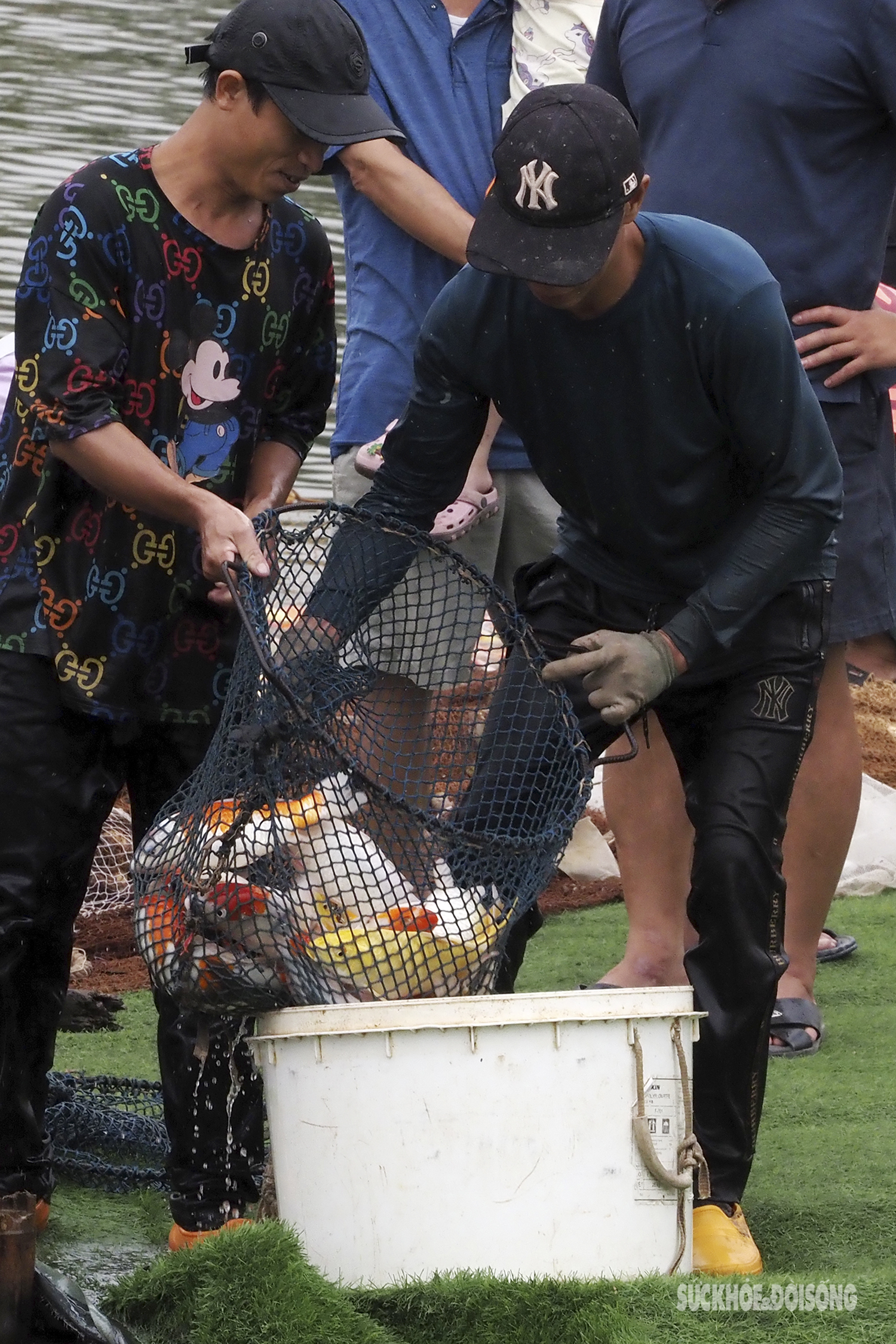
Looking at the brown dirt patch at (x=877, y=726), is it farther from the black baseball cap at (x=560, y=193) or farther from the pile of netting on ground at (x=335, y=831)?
the black baseball cap at (x=560, y=193)

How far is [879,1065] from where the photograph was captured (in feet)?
13.8

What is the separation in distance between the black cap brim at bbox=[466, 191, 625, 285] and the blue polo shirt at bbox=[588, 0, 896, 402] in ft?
3.26

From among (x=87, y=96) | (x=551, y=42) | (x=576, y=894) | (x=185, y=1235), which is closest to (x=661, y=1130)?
(x=185, y=1235)

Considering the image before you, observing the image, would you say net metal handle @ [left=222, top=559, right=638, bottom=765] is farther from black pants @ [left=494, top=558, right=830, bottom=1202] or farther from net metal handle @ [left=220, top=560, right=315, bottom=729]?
black pants @ [left=494, top=558, right=830, bottom=1202]

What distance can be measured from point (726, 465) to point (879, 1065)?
60.5 inches

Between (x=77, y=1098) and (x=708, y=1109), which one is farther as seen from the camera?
(x=77, y=1098)

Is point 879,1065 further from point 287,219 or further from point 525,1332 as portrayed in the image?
point 287,219

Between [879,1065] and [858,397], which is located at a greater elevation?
[858,397]

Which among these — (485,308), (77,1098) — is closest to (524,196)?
(485,308)

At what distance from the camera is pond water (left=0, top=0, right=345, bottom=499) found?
1264cm

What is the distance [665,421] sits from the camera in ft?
10.7

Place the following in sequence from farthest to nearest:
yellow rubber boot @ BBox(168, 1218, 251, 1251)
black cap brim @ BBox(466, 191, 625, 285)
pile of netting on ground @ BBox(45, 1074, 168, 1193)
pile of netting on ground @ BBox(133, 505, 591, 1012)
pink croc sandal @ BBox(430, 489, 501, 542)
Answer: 1. pink croc sandal @ BBox(430, 489, 501, 542)
2. pile of netting on ground @ BBox(45, 1074, 168, 1193)
3. yellow rubber boot @ BBox(168, 1218, 251, 1251)
4. black cap brim @ BBox(466, 191, 625, 285)
5. pile of netting on ground @ BBox(133, 505, 591, 1012)

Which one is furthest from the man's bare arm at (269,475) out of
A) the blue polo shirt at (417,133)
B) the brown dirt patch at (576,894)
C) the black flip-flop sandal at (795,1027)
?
the brown dirt patch at (576,894)

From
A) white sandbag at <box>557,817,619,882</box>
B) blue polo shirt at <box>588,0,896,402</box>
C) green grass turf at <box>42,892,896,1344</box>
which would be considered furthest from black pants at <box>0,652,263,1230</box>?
white sandbag at <box>557,817,619,882</box>
